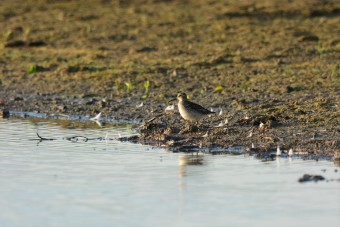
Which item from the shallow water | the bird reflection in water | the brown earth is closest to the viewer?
the shallow water

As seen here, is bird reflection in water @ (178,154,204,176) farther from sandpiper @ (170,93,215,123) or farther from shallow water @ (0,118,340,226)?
sandpiper @ (170,93,215,123)

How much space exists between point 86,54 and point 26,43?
2235 millimetres

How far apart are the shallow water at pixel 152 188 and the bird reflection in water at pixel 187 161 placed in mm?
12

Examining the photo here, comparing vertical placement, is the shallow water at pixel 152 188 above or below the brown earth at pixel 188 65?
below

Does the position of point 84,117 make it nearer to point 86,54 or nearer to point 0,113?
point 0,113

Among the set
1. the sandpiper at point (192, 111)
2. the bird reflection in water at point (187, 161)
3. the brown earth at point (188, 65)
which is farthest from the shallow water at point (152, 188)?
the sandpiper at point (192, 111)

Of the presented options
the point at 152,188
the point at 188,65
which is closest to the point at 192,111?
the point at 152,188

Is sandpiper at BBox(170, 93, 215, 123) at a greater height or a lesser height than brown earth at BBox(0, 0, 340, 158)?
lesser

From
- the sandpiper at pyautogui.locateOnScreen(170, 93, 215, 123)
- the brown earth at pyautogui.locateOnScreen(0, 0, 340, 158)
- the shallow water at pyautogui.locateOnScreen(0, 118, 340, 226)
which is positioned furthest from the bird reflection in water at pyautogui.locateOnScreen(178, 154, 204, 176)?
the sandpiper at pyautogui.locateOnScreen(170, 93, 215, 123)

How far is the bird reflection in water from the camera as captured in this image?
10.0 metres

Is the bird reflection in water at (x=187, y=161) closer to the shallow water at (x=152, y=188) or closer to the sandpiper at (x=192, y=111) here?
the shallow water at (x=152, y=188)

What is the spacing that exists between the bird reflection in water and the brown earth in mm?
628

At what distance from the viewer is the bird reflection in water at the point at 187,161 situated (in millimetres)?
10000

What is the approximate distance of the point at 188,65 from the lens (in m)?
17.8
